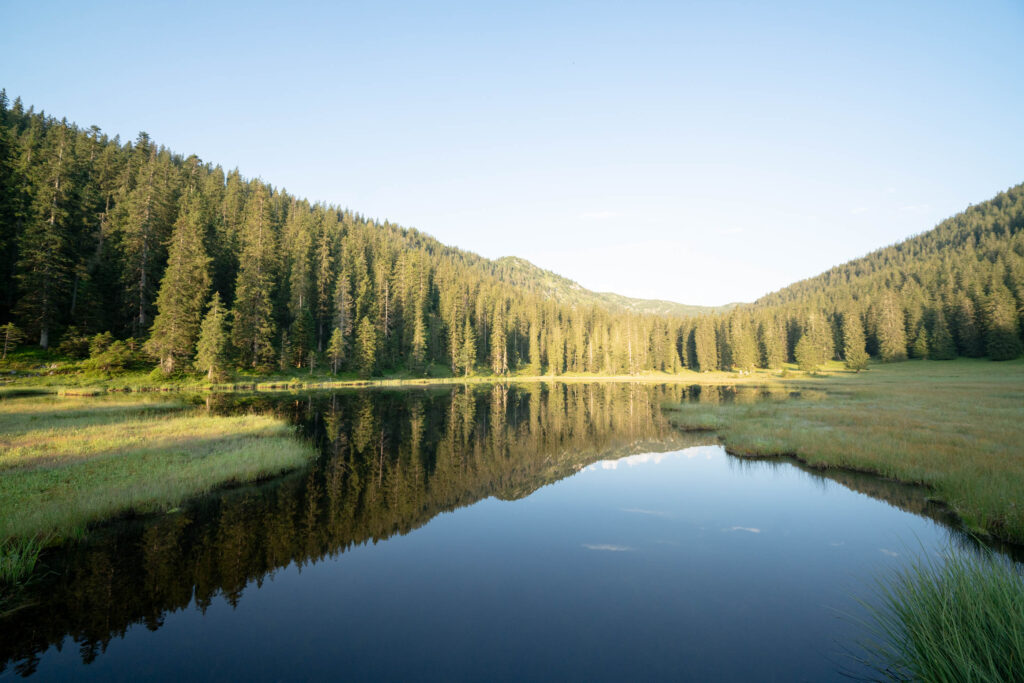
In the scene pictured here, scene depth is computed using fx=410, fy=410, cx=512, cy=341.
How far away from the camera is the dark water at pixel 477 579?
7500 mm

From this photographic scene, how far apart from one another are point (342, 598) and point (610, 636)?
20.1ft

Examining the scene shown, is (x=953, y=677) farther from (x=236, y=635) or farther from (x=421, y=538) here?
(x=421, y=538)

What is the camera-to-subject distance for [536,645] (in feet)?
26.5

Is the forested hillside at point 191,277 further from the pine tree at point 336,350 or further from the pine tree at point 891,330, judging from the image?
the pine tree at point 891,330

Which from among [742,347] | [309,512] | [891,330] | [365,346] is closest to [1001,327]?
[891,330]

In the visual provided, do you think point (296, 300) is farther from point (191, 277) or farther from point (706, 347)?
point (706, 347)

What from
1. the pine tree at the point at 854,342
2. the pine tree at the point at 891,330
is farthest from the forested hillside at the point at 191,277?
the pine tree at the point at 891,330

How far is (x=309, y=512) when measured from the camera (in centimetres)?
1411

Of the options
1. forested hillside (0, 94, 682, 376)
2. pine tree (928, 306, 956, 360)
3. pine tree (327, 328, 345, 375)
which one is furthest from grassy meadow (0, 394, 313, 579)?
pine tree (928, 306, 956, 360)

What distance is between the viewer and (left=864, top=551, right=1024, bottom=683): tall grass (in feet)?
15.2

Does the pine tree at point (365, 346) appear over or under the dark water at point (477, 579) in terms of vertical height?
over

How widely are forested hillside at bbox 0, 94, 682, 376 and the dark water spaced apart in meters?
48.0

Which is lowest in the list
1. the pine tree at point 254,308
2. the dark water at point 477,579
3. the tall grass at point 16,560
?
the dark water at point 477,579

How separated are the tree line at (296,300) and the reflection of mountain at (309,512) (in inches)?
1200
